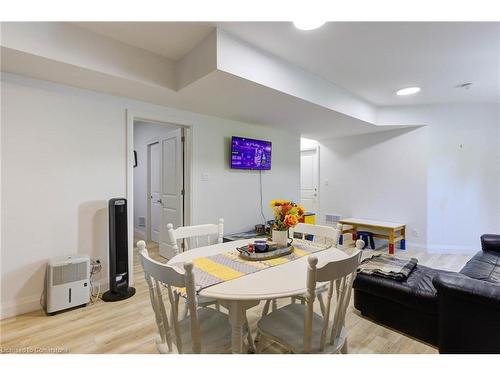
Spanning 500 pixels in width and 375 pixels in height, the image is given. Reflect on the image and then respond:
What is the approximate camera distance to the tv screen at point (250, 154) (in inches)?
148

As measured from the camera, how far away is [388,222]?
464 cm

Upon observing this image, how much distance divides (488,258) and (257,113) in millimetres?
3038

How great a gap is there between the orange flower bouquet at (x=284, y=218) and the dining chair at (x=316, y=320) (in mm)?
494

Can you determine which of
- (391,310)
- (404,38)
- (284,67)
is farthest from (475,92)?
(391,310)

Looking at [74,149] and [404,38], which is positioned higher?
[404,38]

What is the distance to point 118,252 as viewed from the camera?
260 cm

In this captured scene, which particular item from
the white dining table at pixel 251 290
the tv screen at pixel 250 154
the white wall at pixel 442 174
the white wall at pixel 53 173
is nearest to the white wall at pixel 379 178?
the white wall at pixel 442 174

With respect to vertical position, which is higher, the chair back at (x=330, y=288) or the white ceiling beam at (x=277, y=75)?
the white ceiling beam at (x=277, y=75)

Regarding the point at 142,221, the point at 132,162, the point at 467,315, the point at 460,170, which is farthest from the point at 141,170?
the point at 460,170

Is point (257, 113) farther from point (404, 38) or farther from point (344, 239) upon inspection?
point (344, 239)

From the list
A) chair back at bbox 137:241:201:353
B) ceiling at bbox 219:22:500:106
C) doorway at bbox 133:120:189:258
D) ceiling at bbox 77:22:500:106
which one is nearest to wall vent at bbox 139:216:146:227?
doorway at bbox 133:120:189:258

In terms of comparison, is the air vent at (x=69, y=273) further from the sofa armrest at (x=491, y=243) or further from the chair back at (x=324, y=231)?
the sofa armrest at (x=491, y=243)

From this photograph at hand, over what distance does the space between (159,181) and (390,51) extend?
12.1 feet
